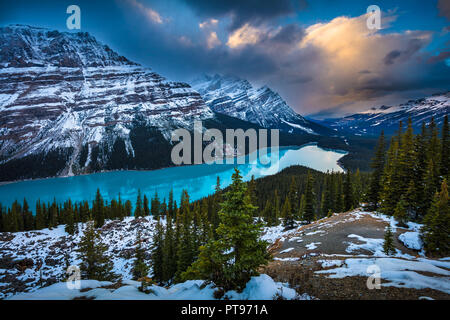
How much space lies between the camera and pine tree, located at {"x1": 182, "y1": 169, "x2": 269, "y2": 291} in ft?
25.7

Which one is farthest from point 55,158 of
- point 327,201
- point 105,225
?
point 327,201

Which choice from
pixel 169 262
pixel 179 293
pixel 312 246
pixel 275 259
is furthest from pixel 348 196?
pixel 179 293

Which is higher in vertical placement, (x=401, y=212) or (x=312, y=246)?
(x=401, y=212)

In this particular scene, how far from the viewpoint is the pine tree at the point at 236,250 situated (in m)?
7.84

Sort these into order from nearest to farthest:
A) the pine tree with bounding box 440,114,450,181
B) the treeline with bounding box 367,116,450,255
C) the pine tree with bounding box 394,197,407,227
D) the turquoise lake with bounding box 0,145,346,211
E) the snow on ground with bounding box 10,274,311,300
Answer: the snow on ground with bounding box 10,274,311,300 → the pine tree with bounding box 394,197,407,227 → the treeline with bounding box 367,116,450,255 → the pine tree with bounding box 440,114,450,181 → the turquoise lake with bounding box 0,145,346,211

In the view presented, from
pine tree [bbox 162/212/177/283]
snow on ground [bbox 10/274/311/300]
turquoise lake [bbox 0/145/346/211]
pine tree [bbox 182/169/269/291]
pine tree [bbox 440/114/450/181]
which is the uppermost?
pine tree [bbox 440/114/450/181]

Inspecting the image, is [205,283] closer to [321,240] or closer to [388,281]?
[388,281]

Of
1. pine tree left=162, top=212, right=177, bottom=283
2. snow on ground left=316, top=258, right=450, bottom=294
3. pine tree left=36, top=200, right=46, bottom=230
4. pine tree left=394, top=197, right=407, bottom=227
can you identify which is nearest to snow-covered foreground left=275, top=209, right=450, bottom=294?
snow on ground left=316, top=258, right=450, bottom=294

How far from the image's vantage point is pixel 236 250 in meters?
8.63

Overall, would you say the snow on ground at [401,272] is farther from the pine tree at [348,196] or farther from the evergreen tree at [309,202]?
the pine tree at [348,196]

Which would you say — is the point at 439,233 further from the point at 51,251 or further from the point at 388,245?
the point at 51,251

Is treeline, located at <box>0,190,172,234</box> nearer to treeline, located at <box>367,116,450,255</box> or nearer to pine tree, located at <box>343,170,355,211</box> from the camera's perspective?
pine tree, located at <box>343,170,355,211</box>

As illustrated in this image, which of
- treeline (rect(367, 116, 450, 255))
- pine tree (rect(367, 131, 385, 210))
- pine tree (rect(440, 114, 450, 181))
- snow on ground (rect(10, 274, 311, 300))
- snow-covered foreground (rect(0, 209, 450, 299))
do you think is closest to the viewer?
snow on ground (rect(10, 274, 311, 300))
